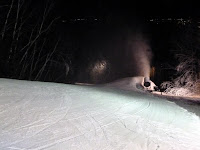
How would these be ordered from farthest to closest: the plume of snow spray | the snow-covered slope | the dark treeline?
the plume of snow spray → the dark treeline → the snow-covered slope

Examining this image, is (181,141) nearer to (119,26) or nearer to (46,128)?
(46,128)

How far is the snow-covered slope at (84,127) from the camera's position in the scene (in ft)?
15.6

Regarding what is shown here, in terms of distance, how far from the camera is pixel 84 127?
585cm

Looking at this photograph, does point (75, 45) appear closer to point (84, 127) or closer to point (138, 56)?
point (138, 56)

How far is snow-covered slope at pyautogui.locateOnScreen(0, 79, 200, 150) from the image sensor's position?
4.74 meters

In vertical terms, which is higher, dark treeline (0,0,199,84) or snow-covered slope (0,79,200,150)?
dark treeline (0,0,199,84)

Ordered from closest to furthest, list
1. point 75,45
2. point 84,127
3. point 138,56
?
point 84,127
point 75,45
point 138,56

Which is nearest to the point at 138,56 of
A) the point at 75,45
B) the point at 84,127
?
the point at 75,45

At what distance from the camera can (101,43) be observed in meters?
42.5

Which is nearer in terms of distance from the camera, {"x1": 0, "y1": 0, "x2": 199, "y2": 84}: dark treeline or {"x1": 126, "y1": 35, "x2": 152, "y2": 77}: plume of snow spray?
{"x1": 0, "y1": 0, "x2": 199, "y2": 84}: dark treeline

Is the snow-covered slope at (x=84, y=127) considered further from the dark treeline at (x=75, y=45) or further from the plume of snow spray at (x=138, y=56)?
the plume of snow spray at (x=138, y=56)

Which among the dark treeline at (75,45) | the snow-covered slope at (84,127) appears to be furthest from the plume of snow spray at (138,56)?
the snow-covered slope at (84,127)

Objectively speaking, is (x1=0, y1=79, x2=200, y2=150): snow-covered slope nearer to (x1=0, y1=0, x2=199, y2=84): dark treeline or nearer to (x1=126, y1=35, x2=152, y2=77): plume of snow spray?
(x1=0, y1=0, x2=199, y2=84): dark treeline

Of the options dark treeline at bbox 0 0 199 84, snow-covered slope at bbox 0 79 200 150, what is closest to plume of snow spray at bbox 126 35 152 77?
dark treeline at bbox 0 0 199 84
